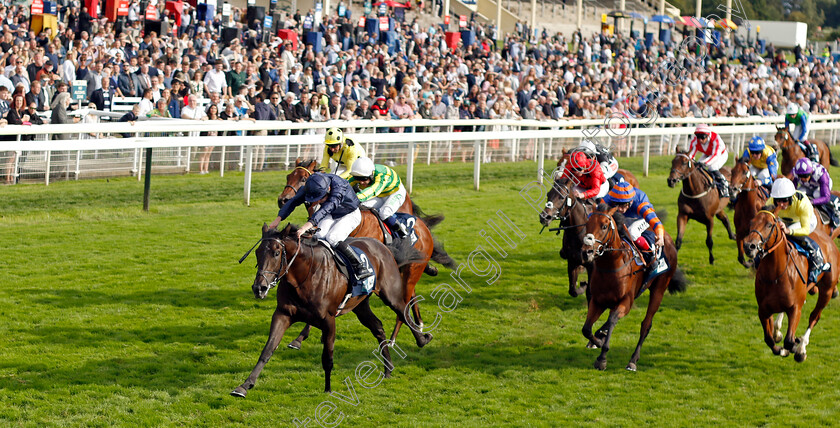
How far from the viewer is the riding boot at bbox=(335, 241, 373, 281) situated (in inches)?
224

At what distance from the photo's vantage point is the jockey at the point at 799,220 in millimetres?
6430

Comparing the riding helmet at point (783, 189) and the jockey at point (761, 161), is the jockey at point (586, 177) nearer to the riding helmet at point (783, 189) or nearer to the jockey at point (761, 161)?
the riding helmet at point (783, 189)

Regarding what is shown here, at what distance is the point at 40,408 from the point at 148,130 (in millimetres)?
5838

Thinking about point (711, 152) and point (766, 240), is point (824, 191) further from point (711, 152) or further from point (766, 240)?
point (766, 240)

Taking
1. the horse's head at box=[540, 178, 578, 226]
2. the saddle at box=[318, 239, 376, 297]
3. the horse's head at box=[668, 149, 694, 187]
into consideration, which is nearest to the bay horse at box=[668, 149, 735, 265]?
the horse's head at box=[668, 149, 694, 187]

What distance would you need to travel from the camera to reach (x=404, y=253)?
6.39m

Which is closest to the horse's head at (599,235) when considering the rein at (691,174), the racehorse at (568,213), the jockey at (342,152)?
the racehorse at (568,213)

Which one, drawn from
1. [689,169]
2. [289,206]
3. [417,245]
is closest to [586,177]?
[417,245]

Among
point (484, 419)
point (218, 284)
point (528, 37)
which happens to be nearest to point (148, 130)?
point (218, 284)

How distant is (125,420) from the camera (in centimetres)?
498

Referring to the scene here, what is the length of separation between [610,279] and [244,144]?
5725 mm

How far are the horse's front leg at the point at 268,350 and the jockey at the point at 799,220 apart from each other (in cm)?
339

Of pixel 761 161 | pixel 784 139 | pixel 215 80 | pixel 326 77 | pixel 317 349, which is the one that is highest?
pixel 326 77

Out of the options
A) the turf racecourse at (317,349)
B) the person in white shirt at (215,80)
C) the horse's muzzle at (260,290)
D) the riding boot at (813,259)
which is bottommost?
the turf racecourse at (317,349)
